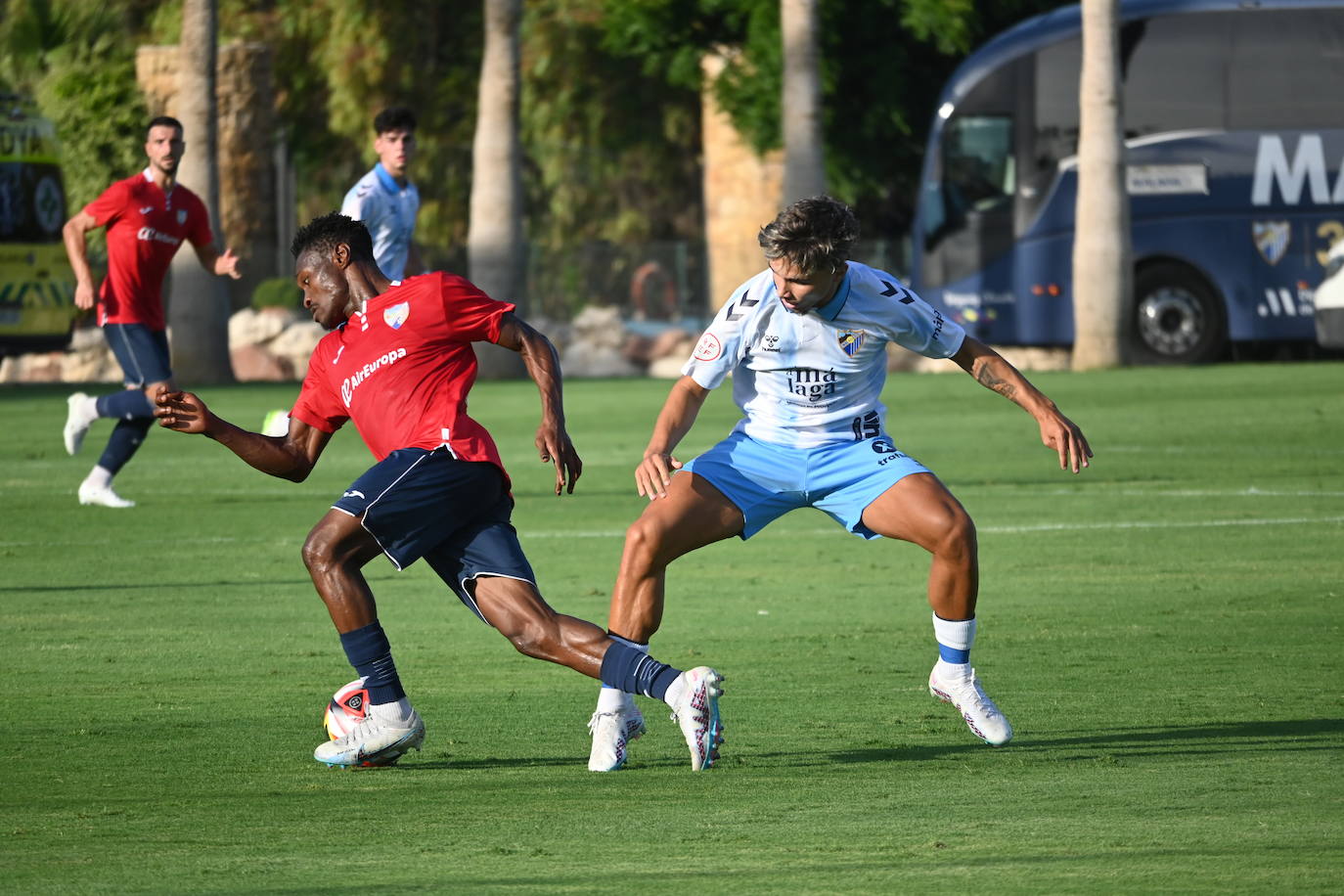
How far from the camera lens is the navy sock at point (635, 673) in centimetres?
648

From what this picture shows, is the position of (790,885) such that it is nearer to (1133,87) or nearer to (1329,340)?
(1329,340)

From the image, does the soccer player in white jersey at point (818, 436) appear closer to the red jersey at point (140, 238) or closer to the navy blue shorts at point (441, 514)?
the navy blue shorts at point (441, 514)

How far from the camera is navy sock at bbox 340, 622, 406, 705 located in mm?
6770

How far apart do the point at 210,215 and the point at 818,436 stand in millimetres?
21942

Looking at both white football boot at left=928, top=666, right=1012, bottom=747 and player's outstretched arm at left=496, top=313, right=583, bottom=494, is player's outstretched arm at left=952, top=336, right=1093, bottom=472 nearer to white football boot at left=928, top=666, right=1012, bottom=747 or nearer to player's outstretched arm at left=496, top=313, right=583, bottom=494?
white football boot at left=928, top=666, right=1012, bottom=747

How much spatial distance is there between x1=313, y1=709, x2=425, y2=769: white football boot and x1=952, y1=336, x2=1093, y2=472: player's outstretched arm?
6.95 feet

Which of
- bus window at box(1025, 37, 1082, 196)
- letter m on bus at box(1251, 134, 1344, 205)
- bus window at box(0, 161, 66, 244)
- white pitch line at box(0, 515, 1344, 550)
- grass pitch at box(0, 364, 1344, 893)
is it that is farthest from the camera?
bus window at box(1025, 37, 1082, 196)

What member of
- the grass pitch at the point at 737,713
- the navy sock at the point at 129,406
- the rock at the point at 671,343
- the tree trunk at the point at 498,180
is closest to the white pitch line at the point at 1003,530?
the grass pitch at the point at 737,713

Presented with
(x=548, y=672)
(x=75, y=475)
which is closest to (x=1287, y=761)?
(x=548, y=672)

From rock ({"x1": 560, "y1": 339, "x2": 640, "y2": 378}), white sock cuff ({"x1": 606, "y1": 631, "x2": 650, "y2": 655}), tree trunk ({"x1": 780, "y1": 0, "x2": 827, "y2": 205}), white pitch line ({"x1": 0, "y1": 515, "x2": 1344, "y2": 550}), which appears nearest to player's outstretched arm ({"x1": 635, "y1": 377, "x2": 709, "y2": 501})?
white sock cuff ({"x1": 606, "y1": 631, "x2": 650, "y2": 655})

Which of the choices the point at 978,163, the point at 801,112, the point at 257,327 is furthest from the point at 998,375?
the point at 257,327

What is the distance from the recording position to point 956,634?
7270 millimetres

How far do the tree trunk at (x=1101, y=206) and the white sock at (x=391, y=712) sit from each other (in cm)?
2148

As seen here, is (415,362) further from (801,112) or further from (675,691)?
(801,112)
